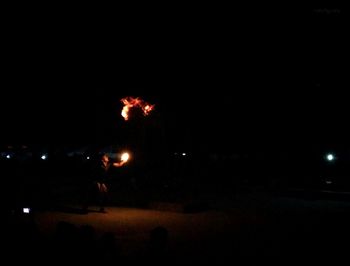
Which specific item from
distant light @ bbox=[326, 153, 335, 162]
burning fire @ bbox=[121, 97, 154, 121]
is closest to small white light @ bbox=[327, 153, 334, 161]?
distant light @ bbox=[326, 153, 335, 162]

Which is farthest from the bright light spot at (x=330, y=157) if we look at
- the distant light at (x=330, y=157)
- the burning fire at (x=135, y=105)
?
the burning fire at (x=135, y=105)

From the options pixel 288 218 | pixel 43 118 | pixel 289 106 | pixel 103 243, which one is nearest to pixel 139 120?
pixel 288 218

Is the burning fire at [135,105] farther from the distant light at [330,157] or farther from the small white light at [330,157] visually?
the small white light at [330,157]

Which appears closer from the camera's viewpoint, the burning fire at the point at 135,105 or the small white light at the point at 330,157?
the burning fire at the point at 135,105

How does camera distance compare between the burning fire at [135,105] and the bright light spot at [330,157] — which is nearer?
the burning fire at [135,105]

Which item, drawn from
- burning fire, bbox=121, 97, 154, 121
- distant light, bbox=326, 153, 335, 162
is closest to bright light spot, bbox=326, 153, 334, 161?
distant light, bbox=326, 153, 335, 162

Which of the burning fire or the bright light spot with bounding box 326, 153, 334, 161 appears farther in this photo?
the bright light spot with bounding box 326, 153, 334, 161

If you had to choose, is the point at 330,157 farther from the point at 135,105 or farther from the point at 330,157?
the point at 135,105

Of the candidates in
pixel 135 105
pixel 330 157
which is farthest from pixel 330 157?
pixel 135 105

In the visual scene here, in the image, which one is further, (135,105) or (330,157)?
(330,157)

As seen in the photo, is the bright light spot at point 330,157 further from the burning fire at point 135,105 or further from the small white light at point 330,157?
the burning fire at point 135,105

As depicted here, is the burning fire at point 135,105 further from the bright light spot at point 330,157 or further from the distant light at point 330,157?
the bright light spot at point 330,157

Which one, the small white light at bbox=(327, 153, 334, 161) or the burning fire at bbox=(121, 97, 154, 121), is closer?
the burning fire at bbox=(121, 97, 154, 121)

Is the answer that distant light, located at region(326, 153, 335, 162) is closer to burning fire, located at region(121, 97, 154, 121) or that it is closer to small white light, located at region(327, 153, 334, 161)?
small white light, located at region(327, 153, 334, 161)
